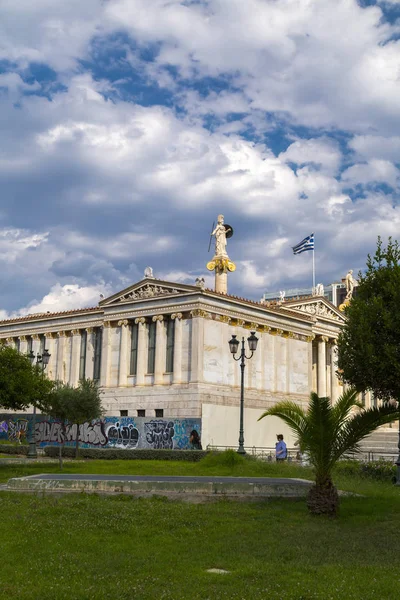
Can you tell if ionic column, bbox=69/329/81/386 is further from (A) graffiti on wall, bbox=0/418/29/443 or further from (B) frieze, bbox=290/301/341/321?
(B) frieze, bbox=290/301/341/321

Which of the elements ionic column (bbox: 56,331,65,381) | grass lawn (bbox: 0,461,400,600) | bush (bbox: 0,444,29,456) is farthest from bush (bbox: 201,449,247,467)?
ionic column (bbox: 56,331,65,381)

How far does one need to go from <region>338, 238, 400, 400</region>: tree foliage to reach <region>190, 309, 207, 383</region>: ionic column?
22.8 m

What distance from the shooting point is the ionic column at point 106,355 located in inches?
2295

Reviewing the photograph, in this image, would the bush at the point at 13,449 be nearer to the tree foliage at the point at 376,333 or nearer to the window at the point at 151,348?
the window at the point at 151,348

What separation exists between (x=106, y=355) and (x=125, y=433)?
874 centimetres

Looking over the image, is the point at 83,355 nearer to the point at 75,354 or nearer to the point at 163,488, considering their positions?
the point at 75,354

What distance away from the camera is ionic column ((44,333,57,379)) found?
6388 centimetres

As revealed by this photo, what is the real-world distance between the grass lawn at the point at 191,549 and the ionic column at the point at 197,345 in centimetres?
3157

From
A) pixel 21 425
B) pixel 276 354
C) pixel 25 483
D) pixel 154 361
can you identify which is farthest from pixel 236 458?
pixel 21 425

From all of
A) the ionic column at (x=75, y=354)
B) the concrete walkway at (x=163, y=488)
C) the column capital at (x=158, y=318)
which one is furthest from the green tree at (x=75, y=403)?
the ionic column at (x=75, y=354)

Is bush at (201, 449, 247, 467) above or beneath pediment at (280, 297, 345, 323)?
beneath

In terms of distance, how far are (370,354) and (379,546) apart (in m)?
14.7

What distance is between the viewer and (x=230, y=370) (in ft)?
179

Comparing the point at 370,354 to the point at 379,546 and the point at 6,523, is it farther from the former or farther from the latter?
the point at 6,523
